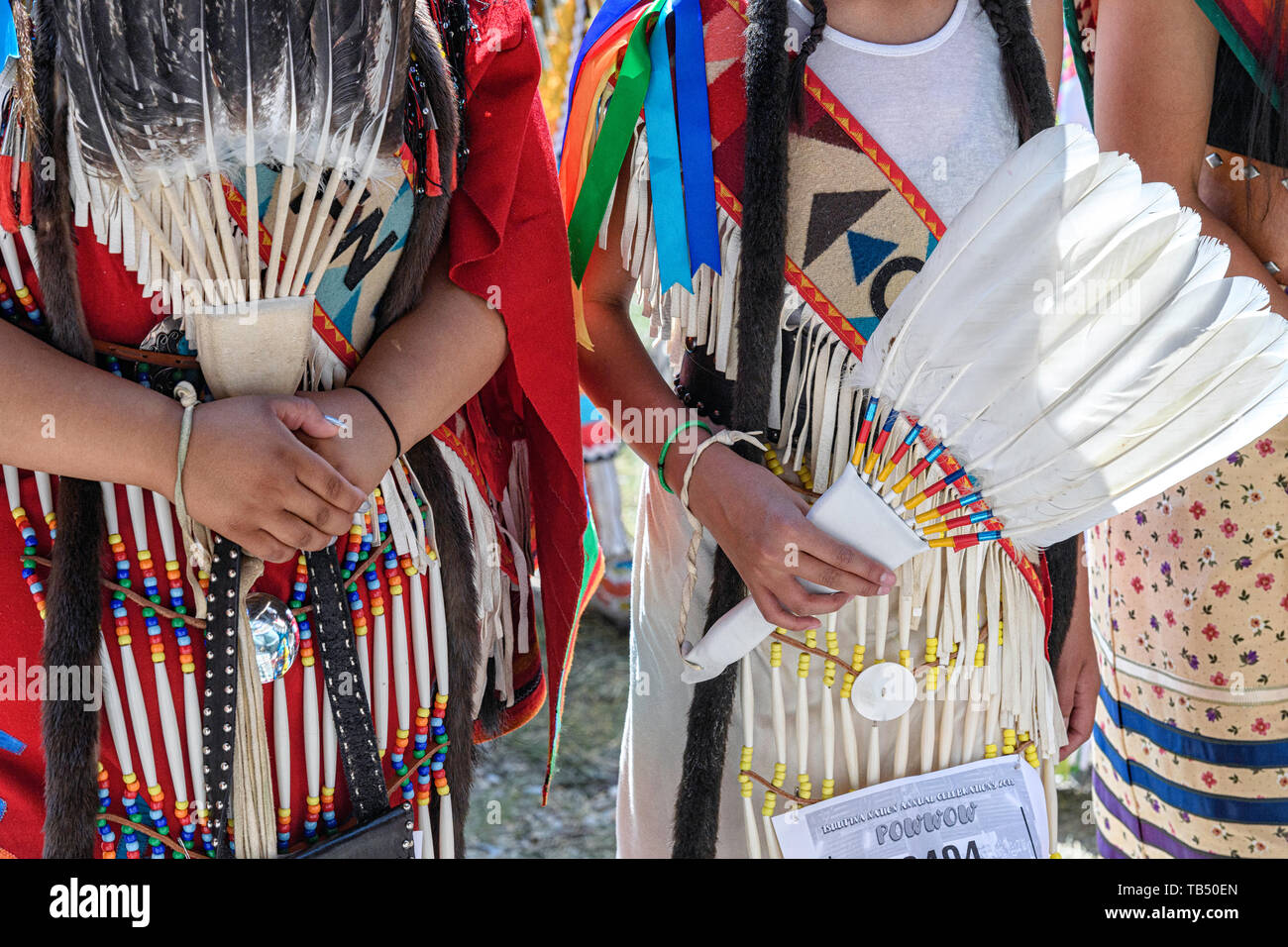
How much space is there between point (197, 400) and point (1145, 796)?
1664mm

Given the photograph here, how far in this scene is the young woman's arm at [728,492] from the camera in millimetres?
1330

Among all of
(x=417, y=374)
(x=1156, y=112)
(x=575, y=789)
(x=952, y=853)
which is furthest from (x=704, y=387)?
(x=575, y=789)

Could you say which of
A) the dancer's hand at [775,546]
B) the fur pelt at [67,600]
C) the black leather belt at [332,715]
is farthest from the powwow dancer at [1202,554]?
the fur pelt at [67,600]

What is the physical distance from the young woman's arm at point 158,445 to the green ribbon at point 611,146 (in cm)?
55

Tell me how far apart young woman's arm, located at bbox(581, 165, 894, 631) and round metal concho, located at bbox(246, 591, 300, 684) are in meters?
0.52

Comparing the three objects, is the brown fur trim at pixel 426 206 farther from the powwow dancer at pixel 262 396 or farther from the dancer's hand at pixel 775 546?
the dancer's hand at pixel 775 546

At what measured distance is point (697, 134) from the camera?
4.85 feet

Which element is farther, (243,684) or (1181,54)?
(1181,54)

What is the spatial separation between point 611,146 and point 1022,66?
0.53 meters

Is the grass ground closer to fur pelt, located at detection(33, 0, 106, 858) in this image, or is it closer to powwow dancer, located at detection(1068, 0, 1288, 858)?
powwow dancer, located at detection(1068, 0, 1288, 858)

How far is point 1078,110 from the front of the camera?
331cm

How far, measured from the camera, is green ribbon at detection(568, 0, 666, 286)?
4.88 feet
